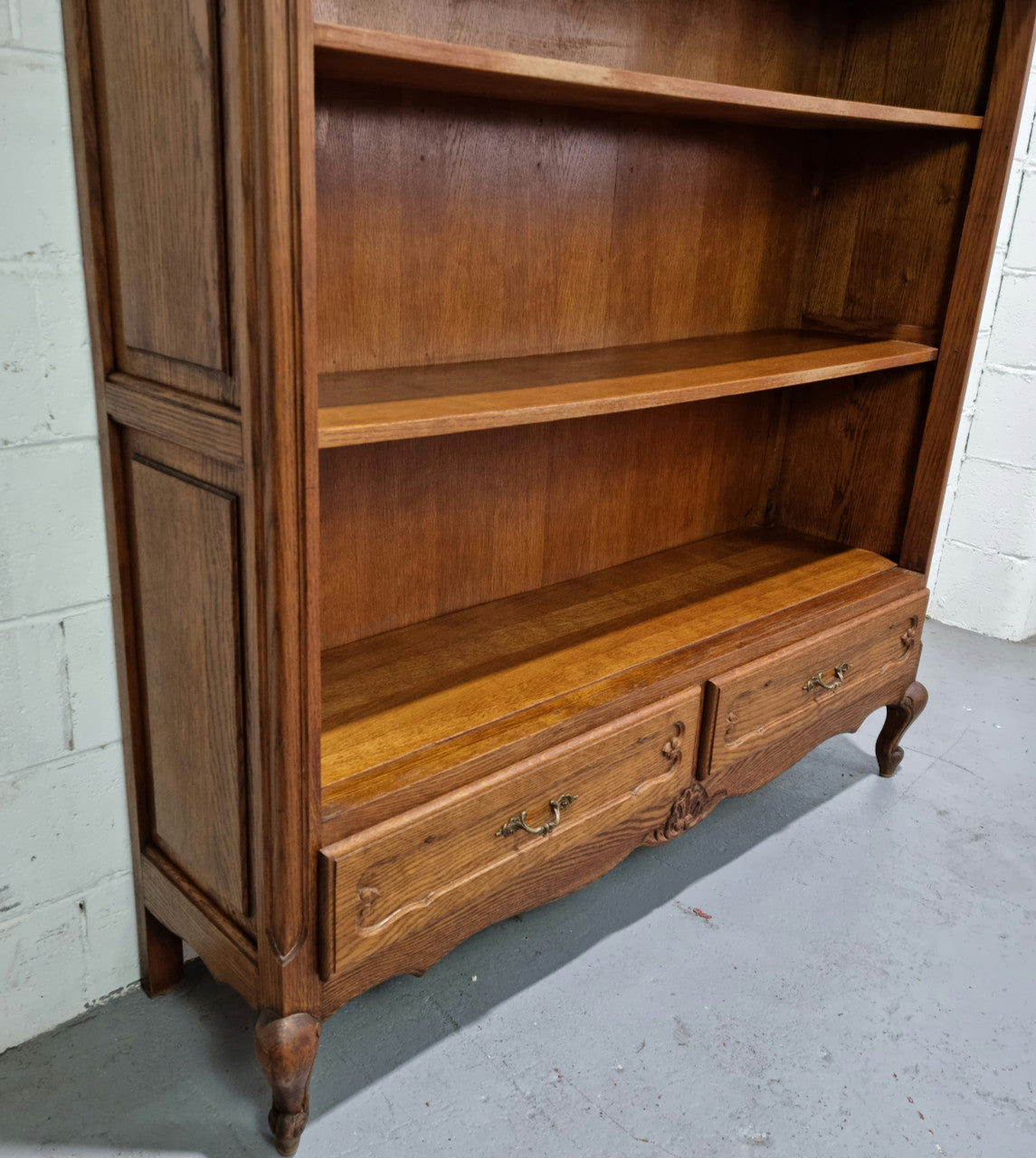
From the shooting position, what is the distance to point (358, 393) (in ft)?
4.25

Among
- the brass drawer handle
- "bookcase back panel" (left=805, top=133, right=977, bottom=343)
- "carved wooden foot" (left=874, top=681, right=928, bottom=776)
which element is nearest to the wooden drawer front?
the brass drawer handle

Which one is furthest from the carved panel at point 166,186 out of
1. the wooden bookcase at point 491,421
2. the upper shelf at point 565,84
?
the upper shelf at point 565,84

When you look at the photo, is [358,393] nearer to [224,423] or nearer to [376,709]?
[224,423]

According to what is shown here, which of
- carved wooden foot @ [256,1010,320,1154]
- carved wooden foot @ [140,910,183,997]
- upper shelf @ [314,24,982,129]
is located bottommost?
carved wooden foot @ [140,910,183,997]

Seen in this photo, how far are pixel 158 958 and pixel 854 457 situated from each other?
161cm

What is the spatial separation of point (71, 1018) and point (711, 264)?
1643mm

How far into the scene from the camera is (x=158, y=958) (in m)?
1.54

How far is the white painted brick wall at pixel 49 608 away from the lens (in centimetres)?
119

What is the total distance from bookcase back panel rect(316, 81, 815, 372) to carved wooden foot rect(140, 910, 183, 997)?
0.86 meters

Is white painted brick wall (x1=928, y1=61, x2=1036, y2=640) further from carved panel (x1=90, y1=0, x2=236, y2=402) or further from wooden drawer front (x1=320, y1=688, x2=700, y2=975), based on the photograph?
carved panel (x1=90, y1=0, x2=236, y2=402)

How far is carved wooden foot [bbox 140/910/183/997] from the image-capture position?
5.01 ft

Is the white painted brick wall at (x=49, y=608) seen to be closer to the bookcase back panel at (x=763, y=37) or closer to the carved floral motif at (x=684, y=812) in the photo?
the bookcase back panel at (x=763, y=37)

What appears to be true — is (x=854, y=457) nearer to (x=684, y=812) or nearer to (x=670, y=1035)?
(x=684, y=812)

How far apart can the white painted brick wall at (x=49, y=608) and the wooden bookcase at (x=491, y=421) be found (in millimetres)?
38
